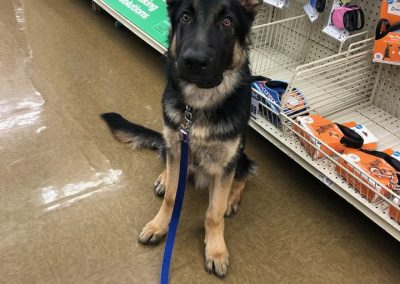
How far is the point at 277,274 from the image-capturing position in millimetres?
1752

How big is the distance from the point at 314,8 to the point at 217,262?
1.62 m

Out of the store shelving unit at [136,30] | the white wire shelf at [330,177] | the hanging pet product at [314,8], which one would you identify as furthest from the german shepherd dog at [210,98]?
the store shelving unit at [136,30]

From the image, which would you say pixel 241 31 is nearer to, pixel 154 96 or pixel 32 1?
pixel 154 96

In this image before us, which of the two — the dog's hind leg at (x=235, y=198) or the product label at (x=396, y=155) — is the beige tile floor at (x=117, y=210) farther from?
the product label at (x=396, y=155)

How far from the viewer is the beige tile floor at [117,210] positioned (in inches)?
68.4

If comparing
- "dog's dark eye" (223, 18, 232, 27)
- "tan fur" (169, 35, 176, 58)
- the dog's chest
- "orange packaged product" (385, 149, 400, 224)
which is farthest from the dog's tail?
"orange packaged product" (385, 149, 400, 224)

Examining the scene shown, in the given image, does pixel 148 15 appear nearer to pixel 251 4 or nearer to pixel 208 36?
pixel 251 4

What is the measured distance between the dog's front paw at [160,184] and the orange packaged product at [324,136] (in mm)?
749

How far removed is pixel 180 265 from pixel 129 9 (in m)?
2.22

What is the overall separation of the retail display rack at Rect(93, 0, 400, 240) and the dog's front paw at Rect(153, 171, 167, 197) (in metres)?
0.61

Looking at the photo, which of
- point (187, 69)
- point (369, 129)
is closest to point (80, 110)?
point (187, 69)

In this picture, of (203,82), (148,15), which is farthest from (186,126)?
(148,15)

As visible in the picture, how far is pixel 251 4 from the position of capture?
1464 mm

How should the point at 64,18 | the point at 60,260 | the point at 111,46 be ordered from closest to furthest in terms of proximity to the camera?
the point at 60,260 < the point at 111,46 < the point at 64,18
